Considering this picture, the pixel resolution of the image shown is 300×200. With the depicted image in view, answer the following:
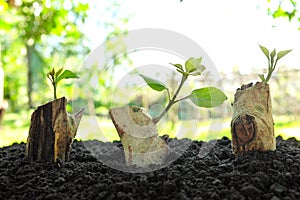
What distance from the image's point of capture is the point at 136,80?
1.09 m

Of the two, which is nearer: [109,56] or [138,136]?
[138,136]

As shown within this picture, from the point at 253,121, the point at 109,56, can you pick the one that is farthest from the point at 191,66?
the point at 109,56

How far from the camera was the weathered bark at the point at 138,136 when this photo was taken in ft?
2.87

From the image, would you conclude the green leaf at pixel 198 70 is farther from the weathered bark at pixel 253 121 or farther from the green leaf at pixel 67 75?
the green leaf at pixel 67 75

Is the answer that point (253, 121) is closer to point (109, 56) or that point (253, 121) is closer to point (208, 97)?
point (208, 97)

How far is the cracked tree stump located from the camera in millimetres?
938

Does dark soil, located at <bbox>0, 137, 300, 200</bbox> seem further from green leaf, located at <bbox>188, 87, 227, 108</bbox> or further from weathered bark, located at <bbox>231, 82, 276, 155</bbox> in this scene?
green leaf, located at <bbox>188, 87, 227, 108</bbox>

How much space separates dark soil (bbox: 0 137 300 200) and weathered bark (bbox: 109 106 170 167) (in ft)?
0.15

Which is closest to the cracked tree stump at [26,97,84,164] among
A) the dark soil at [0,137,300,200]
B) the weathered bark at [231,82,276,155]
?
the dark soil at [0,137,300,200]

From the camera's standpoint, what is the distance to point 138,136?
34.4 inches

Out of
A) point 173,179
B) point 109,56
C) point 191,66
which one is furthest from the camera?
point 109,56

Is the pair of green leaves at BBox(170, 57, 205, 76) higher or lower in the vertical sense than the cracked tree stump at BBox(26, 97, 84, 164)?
higher

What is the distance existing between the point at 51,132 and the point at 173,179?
1.08 ft

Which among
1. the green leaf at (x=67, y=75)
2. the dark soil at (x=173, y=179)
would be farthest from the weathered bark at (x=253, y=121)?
the green leaf at (x=67, y=75)
